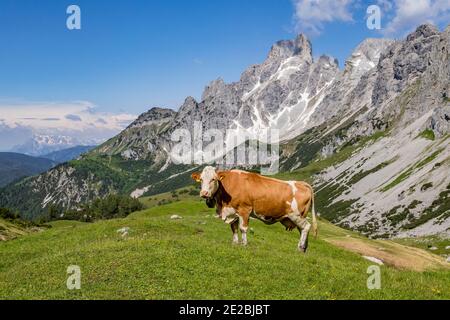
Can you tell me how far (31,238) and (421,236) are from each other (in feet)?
484

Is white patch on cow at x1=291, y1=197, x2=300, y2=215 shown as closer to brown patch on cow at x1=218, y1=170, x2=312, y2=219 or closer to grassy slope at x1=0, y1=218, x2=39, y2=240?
brown patch on cow at x1=218, y1=170, x2=312, y2=219

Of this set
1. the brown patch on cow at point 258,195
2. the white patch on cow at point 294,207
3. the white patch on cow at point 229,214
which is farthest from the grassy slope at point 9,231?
the white patch on cow at point 294,207

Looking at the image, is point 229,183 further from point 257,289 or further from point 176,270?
point 257,289

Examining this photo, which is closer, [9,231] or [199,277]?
[199,277]

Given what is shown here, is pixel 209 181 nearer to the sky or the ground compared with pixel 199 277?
nearer to the sky

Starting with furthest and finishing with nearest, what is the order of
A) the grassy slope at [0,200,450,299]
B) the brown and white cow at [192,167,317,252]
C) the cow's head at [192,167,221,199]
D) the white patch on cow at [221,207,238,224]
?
1. the white patch on cow at [221,207,238,224]
2. the brown and white cow at [192,167,317,252]
3. the cow's head at [192,167,221,199]
4. the grassy slope at [0,200,450,299]

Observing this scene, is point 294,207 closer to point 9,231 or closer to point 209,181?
point 209,181

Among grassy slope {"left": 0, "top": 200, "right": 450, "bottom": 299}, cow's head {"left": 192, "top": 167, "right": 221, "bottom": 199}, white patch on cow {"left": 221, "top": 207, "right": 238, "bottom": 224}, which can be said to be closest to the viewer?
grassy slope {"left": 0, "top": 200, "right": 450, "bottom": 299}

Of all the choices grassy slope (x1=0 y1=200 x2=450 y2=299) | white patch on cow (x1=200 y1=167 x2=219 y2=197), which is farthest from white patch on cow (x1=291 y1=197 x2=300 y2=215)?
white patch on cow (x1=200 y1=167 x2=219 y2=197)

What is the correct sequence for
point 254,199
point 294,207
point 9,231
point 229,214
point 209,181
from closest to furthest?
point 209,181 → point 254,199 → point 229,214 → point 294,207 → point 9,231

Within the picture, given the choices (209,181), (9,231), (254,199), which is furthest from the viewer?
(9,231)

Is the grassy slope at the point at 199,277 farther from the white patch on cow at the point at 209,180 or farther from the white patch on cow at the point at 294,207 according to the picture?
the white patch on cow at the point at 209,180

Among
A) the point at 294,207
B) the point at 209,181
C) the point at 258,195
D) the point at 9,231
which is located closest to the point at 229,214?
the point at 258,195

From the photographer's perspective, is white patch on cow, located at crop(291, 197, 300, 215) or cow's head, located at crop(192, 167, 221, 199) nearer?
cow's head, located at crop(192, 167, 221, 199)
